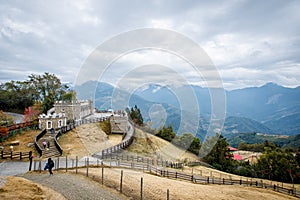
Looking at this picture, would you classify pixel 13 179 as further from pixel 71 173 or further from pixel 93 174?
pixel 93 174

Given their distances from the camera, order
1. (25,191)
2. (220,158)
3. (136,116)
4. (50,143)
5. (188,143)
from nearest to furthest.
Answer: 1. (25,191)
2. (50,143)
3. (220,158)
4. (188,143)
5. (136,116)

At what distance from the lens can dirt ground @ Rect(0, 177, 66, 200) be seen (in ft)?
36.7

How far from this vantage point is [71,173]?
16.6 metres

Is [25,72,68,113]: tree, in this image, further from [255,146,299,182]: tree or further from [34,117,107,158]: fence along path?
[255,146,299,182]: tree

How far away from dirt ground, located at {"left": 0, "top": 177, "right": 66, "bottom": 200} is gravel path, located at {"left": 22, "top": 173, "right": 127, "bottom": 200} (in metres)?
0.51

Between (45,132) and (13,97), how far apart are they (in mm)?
29665

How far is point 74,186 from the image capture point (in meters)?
13.4

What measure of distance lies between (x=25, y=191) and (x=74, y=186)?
2.78 m

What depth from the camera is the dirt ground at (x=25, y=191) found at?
36.7 ft

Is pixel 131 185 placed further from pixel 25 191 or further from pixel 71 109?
pixel 71 109

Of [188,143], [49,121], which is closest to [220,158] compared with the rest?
[188,143]

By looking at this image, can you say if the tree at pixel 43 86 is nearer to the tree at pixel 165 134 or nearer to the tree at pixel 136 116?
the tree at pixel 136 116

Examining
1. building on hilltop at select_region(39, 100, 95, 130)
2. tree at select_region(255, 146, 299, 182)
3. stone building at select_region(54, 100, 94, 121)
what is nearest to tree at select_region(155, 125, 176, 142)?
building on hilltop at select_region(39, 100, 95, 130)

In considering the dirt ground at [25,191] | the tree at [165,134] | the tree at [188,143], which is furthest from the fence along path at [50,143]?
the tree at [188,143]
